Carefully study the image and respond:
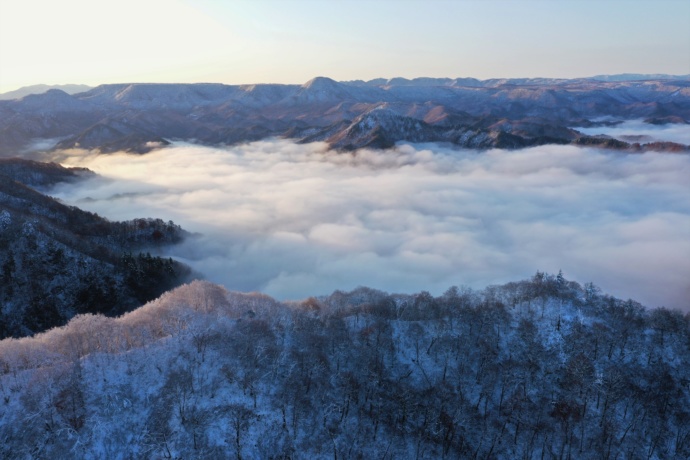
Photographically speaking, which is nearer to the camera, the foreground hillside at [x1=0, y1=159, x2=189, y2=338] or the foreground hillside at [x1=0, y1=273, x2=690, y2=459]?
the foreground hillside at [x1=0, y1=273, x2=690, y2=459]

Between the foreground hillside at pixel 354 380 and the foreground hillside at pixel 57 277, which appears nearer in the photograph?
the foreground hillside at pixel 354 380

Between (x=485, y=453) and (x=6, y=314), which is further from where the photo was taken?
(x=6, y=314)

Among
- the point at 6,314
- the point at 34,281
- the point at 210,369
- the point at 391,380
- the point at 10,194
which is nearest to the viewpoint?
the point at 210,369

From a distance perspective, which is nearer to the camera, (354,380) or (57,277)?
(354,380)

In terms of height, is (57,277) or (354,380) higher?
(57,277)

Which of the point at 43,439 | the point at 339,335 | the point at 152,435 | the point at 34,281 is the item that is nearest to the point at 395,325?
the point at 339,335

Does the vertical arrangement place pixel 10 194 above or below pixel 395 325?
above

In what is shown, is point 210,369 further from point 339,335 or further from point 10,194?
point 10,194

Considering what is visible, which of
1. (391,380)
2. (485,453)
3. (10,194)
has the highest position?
(10,194)
